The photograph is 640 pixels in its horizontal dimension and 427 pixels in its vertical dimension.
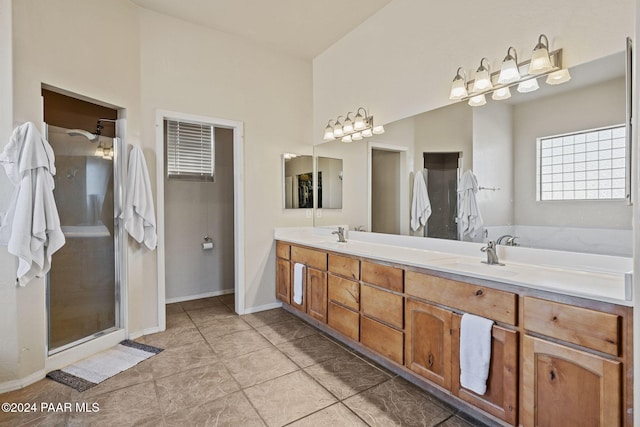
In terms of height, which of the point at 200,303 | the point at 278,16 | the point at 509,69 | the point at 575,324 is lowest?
the point at 200,303

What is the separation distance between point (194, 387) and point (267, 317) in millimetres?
1401

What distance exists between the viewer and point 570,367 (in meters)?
1.35

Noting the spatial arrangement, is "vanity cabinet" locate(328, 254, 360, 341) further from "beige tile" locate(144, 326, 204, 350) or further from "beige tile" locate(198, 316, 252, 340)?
"beige tile" locate(144, 326, 204, 350)

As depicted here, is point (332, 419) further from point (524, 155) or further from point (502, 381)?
point (524, 155)

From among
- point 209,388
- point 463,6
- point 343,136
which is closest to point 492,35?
point 463,6

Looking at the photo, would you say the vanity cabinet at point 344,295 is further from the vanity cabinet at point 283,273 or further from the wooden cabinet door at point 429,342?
the vanity cabinet at point 283,273

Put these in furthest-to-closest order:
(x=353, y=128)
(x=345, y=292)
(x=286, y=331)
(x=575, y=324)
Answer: (x=353, y=128), (x=286, y=331), (x=345, y=292), (x=575, y=324)

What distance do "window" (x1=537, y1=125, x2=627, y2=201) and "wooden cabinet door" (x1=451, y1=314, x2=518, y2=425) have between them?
88cm

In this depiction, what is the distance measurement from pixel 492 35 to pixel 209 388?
3038 millimetres

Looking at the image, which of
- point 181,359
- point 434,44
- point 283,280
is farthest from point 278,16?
point 181,359

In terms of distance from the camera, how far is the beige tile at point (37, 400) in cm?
181

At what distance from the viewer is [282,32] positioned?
133 inches

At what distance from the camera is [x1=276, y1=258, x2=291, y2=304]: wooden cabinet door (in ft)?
11.6

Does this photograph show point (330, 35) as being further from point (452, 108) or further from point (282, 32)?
point (452, 108)
